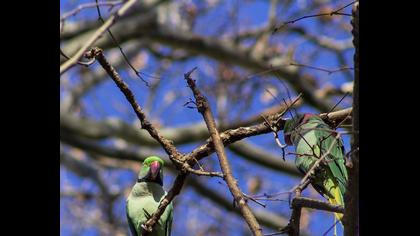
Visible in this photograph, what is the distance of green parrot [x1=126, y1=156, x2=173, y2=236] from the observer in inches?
113

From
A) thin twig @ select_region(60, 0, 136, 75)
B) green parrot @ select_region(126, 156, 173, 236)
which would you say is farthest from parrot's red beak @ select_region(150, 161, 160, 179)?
thin twig @ select_region(60, 0, 136, 75)

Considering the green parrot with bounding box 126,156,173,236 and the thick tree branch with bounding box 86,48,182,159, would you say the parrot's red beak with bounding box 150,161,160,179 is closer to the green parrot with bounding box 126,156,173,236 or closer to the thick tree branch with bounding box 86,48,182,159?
the green parrot with bounding box 126,156,173,236

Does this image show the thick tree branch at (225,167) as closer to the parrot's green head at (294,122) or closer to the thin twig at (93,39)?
the parrot's green head at (294,122)

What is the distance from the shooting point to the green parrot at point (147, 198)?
287 centimetres

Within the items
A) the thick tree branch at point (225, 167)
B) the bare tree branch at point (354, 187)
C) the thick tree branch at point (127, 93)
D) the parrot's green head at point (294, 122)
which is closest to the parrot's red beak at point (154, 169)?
the parrot's green head at point (294, 122)

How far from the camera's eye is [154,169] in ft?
10.3

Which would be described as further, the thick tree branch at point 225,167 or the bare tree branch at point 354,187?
the thick tree branch at point 225,167
